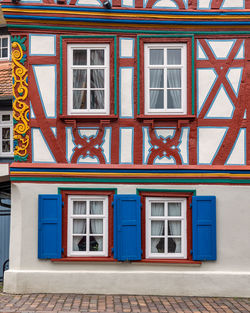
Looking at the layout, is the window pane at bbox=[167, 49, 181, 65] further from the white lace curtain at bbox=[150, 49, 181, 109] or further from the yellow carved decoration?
the yellow carved decoration

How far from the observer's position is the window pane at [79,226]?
31.2 feet

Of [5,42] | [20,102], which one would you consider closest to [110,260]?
[20,102]

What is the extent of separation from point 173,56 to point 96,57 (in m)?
1.72

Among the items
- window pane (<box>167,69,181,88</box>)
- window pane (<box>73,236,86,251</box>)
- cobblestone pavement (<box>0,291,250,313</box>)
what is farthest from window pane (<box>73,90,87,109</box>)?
cobblestone pavement (<box>0,291,250,313</box>)

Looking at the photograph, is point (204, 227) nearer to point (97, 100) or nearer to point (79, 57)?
point (97, 100)

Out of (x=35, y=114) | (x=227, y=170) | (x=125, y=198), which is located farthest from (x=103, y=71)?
(x=227, y=170)

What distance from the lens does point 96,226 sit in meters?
9.52

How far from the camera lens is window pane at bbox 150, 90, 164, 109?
9594 millimetres

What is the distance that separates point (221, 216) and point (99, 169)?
9.33 ft

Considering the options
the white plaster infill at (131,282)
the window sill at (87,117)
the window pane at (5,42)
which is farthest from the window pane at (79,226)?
the window pane at (5,42)

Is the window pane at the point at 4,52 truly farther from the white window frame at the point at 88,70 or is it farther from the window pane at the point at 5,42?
the white window frame at the point at 88,70

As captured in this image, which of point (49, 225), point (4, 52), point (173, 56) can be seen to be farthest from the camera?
point (4, 52)

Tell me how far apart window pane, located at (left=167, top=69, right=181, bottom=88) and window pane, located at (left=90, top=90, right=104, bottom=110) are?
5.01 ft

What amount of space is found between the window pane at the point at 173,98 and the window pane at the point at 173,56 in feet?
2.11
